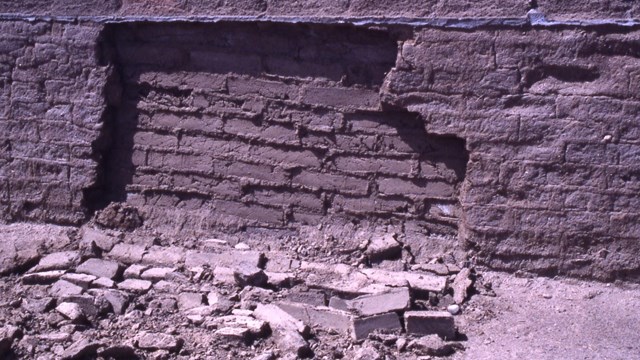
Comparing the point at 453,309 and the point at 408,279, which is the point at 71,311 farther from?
the point at 453,309

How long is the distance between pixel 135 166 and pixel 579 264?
2.72 meters

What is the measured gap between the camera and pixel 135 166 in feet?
18.6

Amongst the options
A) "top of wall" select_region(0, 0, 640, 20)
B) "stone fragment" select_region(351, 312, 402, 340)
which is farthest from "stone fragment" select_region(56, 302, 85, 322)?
"top of wall" select_region(0, 0, 640, 20)

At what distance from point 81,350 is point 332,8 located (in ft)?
7.43

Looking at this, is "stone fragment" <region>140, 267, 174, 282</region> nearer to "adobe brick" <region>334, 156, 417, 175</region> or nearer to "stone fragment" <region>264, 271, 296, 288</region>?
"stone fragment" <region>264, 271, 296, 288</region>

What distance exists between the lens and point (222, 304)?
187 inches

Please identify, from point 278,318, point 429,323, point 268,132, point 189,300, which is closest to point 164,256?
point 189,300

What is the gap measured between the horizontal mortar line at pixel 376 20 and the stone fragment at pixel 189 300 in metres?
1.59

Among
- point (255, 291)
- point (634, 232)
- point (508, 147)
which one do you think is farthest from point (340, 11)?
point (634, 232)

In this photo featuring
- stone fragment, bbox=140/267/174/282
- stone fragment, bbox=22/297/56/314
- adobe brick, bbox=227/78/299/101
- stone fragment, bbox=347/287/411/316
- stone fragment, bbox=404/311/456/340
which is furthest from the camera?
adobe brick, bbox=227/78/299/101

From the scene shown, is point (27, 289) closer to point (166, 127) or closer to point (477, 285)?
point (166, 127)

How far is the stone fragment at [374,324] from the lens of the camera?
14.6ft

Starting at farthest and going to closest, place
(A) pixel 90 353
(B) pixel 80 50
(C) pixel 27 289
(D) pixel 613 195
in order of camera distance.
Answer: (B) pixel 80 50 < (C) pixel 27 289 < (D) pixel 613 195 < (A) pixel 90 353

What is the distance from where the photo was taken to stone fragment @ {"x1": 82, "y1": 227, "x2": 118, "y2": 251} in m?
5.47
